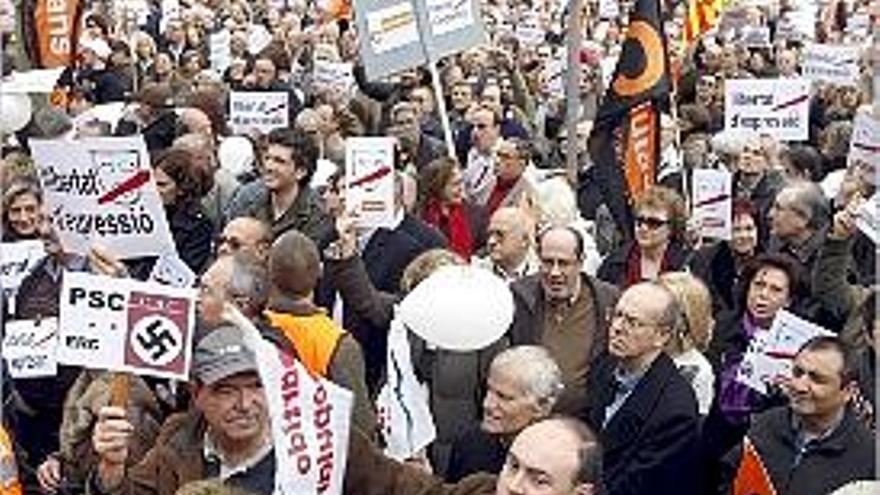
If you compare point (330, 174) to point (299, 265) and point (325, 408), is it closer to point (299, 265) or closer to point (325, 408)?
point (299, 265)

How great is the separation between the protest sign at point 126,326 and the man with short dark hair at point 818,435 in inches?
71.9

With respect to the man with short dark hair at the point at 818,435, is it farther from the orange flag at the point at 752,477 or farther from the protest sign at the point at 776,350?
the protest sign at the point at 776,350

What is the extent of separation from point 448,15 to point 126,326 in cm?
414

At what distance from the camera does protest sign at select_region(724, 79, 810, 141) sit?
12.2 metres

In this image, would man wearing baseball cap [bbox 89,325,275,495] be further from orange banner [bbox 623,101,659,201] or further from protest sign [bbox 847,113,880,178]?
orange banner [bbox 623,101,659,201]

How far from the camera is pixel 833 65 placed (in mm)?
14398

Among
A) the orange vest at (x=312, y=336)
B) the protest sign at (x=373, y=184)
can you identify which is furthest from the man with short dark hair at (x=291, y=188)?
the orange vest at (x=312, y=336)

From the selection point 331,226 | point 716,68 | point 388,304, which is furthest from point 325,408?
point 716,68

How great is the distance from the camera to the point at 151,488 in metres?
5.48

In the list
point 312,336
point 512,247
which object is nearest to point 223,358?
point 312,336

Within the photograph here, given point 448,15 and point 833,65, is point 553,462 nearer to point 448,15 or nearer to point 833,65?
point 448,15

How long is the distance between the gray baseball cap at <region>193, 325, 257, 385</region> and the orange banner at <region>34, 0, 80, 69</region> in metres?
8.62

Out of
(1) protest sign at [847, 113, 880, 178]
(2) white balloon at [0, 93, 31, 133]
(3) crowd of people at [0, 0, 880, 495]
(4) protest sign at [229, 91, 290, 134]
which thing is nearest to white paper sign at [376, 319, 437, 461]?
(3) crowd of people at [0, 0, 880, 495]

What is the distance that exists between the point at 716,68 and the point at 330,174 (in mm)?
7220
